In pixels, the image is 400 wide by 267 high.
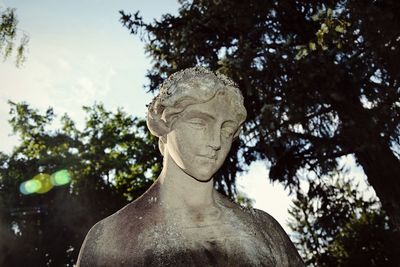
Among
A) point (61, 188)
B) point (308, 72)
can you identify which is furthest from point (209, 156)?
point (61, 188)

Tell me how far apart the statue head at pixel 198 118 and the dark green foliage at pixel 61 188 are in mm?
15932

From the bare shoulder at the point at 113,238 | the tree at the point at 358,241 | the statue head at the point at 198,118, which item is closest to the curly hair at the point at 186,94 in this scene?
the statue head at the point at 198,118

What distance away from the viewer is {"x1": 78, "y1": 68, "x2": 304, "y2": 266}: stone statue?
1.67 metres

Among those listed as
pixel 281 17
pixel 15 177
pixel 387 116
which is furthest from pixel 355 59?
pixel 15 177

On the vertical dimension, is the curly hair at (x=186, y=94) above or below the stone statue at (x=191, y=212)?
above

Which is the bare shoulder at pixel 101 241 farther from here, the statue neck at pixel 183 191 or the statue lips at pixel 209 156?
the statue lips at pixel 209 156

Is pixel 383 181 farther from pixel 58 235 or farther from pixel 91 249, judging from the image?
pixel 58 235

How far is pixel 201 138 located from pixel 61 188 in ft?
64.6

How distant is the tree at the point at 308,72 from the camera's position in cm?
761

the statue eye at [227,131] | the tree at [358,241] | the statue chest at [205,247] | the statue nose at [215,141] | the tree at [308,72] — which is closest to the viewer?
the statue chest at [205,247]

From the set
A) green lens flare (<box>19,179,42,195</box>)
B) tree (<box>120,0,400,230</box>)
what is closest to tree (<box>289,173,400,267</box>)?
tree (<box>120,0,400,230</box>)

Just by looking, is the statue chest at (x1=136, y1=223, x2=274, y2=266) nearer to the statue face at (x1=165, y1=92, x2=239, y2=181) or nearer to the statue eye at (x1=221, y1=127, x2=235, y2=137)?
the statue face at (x1=165, y1=92, x2=239, y2=181)

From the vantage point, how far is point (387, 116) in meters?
7.61

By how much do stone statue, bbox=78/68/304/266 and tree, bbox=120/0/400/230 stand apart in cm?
618
